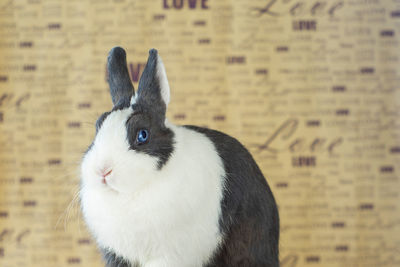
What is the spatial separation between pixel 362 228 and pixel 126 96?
1.65 meters

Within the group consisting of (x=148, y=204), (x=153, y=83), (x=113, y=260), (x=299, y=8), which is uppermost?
(x=299, y=8)

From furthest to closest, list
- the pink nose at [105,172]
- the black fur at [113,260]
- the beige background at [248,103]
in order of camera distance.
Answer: the beige background at [248,103] → the black fur at [113,260] → the pink nose at [105,172]

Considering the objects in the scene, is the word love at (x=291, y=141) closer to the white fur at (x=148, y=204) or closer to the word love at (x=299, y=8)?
the word love at (x=299, y=8)

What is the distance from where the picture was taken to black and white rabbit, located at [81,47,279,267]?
830mm

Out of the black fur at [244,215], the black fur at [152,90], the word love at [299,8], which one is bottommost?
the black fur at [244,215]

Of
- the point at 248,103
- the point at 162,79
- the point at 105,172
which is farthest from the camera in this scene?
the point at 248,103

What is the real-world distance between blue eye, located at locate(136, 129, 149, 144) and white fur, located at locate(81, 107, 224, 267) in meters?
0.03

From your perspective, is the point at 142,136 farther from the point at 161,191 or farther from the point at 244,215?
the point at 244,215

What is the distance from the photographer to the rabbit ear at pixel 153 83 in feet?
2.88

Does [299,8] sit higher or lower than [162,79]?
higher

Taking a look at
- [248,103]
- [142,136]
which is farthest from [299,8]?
[142,136]

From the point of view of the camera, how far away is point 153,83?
0.89 meters

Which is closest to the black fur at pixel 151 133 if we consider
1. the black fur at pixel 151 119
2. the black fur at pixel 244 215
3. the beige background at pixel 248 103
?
the black fur at pixel 151 119

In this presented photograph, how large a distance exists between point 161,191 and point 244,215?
20 cm
